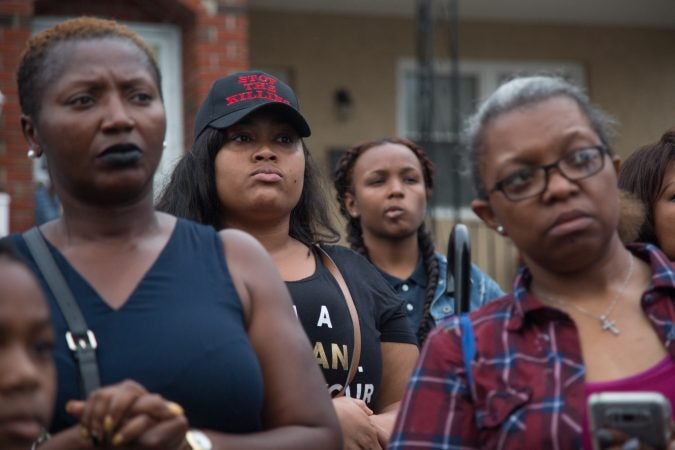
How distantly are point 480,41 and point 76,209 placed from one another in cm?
1068

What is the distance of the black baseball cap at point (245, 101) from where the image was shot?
166 inches

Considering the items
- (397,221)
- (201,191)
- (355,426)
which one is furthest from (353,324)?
(397,221)

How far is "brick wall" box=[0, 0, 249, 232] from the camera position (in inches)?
402

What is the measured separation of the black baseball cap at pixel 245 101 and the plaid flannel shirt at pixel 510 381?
1.37 m

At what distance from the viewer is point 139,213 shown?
10.1ft

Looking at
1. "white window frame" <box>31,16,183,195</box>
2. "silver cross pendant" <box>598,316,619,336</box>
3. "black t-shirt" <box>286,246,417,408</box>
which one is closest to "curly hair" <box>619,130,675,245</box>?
"black t-shirt" <box>286,246,417,408</box>

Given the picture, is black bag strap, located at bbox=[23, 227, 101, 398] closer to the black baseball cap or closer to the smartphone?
the smartphone

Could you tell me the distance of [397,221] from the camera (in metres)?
5.95

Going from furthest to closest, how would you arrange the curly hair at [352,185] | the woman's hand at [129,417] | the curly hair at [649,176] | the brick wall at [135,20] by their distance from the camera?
the brick wall at [135,20] < the curly hair at [352,185] < the curly hair at [649,176] < the woman's hand at [129,417]

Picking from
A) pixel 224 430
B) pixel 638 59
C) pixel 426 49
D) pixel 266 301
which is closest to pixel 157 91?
pixel 266 301

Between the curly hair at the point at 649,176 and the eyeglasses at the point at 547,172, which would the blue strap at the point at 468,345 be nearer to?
the eyeglasses at the point at 547,172

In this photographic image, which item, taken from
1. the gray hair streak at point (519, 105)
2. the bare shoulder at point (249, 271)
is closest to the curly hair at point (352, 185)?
the gray hair streak at point (519, 105)

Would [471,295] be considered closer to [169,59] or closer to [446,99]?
[169,59]

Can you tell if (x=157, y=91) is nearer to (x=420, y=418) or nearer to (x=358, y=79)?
(x=420, y=418)
